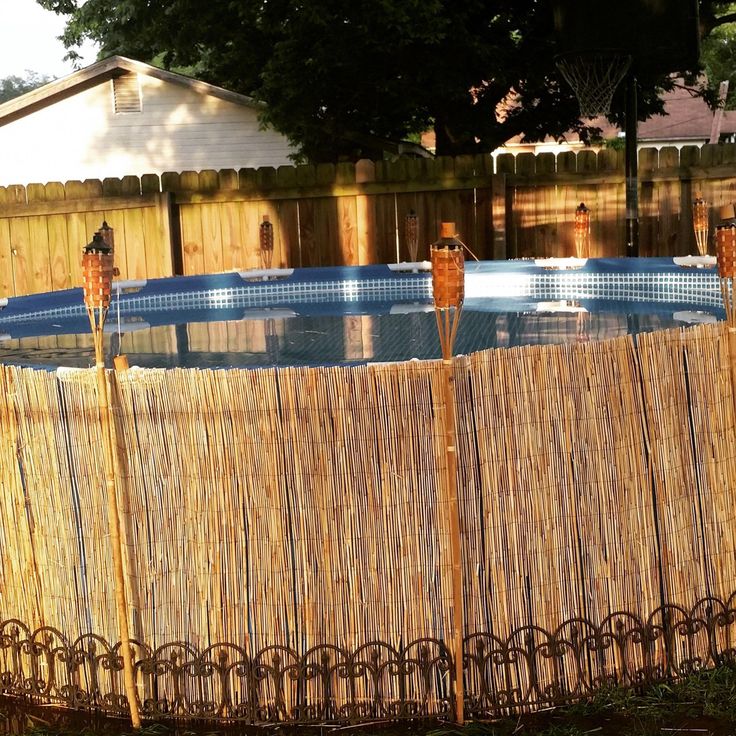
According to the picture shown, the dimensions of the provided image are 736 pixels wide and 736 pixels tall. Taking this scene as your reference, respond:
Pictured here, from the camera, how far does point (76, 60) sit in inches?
1091

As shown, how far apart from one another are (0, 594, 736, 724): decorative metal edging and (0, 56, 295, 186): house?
1716 cm

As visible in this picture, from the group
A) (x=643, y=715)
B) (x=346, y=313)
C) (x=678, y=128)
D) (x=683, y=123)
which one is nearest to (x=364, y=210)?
(x=346, y=313)

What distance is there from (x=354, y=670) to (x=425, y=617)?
292 millimetres

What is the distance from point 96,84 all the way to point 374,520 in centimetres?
1816

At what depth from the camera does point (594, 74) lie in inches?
418

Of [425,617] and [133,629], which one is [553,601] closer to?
[425,617]

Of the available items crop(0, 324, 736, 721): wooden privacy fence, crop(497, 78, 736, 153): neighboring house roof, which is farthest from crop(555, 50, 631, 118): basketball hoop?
crop(497, 78, 736, 153): neighboring house roof

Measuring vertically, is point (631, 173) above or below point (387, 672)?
above

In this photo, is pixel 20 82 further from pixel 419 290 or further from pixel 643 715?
pixel 643 715

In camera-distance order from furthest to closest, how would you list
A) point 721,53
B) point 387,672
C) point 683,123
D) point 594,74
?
point 683,123 → point 721,53 → point 594,74 → point 387,672

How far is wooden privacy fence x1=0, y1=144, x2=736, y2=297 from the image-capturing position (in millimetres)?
11664

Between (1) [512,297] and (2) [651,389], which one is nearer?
(2) [651,389]

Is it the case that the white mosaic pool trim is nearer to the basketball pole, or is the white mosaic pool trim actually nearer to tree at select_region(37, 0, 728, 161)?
the basketball pole

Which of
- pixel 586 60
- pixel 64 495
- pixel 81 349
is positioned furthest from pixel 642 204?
pixel 64 495
